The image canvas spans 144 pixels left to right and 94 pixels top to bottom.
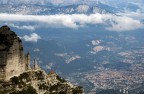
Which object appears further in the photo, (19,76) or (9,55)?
(19,76)

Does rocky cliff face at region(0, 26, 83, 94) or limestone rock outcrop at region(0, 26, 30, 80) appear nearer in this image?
limestone rock outcrop at region(0, 26, 30, 80)

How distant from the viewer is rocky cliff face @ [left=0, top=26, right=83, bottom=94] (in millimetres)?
125375

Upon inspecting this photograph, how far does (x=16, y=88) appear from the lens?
128 metres

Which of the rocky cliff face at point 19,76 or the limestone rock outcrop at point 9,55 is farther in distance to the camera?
the rocky cliff face at point 19,76

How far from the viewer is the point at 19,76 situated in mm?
133875

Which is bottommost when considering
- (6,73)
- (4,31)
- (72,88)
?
(72,88)

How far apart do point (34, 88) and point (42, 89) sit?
2.60 meters

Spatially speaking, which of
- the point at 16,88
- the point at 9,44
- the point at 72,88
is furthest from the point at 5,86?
the point at 72,88

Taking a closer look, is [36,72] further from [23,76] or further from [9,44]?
[9,44]

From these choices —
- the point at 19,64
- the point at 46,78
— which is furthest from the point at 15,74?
the point at 46,78

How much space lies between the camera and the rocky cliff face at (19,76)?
4936 inches

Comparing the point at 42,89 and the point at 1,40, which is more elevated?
the point at 1,40

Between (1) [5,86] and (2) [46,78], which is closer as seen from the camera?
(1) [5,86]

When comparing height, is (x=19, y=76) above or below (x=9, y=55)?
below
